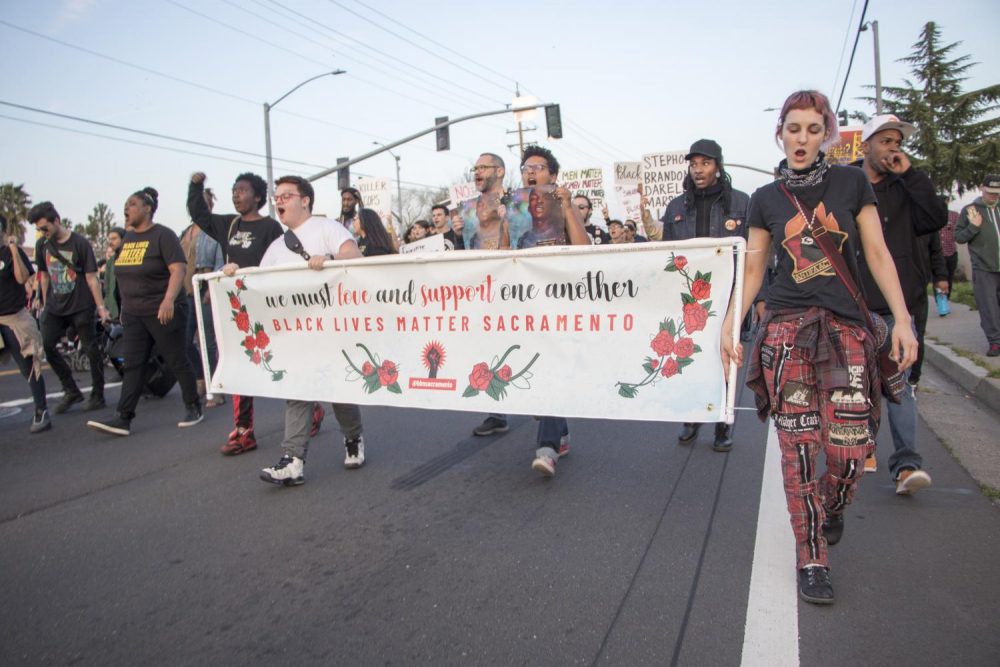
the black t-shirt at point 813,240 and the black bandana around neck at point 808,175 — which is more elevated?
the black bandana around neck at point 808,175

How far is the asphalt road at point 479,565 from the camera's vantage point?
2531mm

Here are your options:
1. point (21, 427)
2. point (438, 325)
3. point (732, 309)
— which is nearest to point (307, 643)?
point (438, 325)

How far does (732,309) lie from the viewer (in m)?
3.29

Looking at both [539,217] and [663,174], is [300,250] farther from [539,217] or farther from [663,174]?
[663,174]

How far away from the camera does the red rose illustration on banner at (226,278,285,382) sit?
4.76 metres

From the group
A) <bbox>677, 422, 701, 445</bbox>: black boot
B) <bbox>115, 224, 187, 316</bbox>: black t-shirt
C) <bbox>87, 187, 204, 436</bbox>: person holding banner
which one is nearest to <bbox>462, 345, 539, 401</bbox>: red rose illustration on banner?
<bbox>677, 422, 701, 445</bbox>: black boot

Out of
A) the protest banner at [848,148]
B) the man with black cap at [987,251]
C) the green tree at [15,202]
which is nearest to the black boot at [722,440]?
the man with black cap at [987,251]

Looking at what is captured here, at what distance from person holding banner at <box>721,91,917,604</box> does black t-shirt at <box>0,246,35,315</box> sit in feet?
21.7

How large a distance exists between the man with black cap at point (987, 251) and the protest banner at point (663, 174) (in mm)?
5240

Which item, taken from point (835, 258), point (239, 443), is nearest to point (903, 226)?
point (835, 258)

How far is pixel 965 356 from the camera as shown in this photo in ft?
26.0

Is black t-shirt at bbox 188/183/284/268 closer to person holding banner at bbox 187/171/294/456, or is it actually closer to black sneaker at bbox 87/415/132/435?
person holding banner at bbox 187/171/294/456

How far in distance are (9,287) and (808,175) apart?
269 inches

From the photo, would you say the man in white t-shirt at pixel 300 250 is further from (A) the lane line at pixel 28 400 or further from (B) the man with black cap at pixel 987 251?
(B) the man with black cap at pixel 987 251
